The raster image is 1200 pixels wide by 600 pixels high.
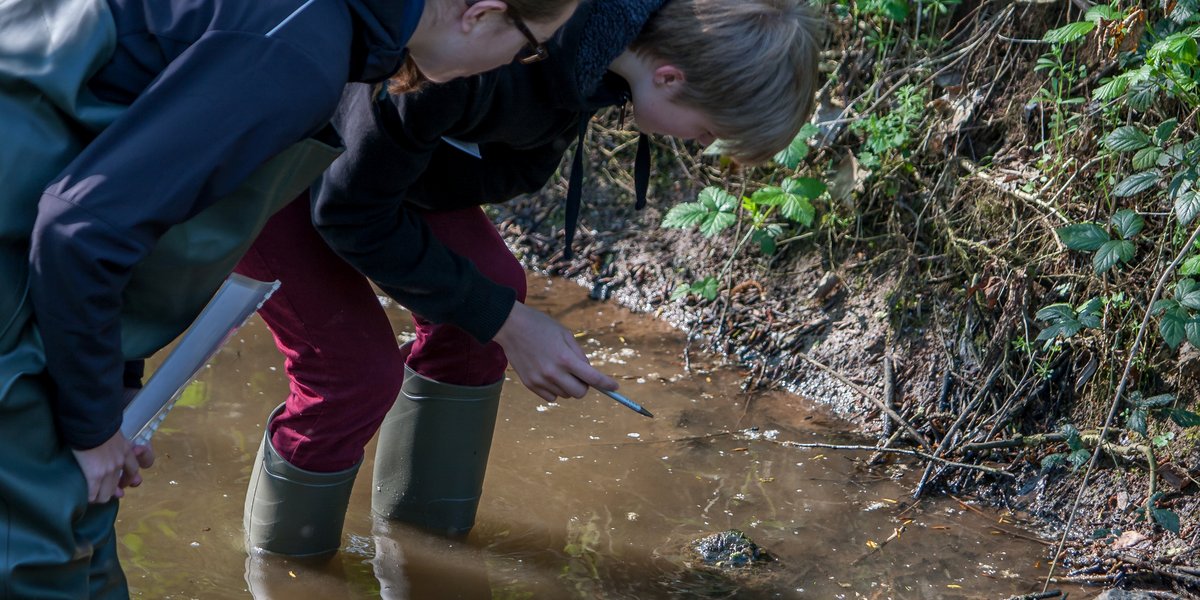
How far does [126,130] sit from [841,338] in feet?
8.17

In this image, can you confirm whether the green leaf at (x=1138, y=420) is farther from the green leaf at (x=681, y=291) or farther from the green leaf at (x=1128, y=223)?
the green leaf at (x=681, y=291)

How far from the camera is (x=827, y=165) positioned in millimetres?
3498

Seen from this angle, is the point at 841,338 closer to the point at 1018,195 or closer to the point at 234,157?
the point at 1018,195

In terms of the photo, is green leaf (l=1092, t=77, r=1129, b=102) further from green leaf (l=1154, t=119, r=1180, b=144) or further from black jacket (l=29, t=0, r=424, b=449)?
black jacket (l=29, t=0, r=424, b=449)

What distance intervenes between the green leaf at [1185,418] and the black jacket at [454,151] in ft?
4.74

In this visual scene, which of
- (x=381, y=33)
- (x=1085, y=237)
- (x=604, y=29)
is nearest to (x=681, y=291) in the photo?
(x=1085, y=237)

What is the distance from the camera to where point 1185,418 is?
2420mm

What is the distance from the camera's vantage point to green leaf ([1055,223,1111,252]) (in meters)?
2.49

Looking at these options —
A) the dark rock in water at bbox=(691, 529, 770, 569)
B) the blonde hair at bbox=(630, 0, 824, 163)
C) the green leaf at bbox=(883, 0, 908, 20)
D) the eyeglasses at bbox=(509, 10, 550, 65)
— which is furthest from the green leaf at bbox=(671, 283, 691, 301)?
the eyeglasses at bbox=(509, 10, 550, 65)

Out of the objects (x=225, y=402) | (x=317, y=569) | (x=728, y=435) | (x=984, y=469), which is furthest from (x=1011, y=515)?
(x=225, y=402)

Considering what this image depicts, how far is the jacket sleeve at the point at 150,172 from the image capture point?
1.19 meters

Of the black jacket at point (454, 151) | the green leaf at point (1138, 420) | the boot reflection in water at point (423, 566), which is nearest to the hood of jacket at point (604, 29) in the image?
A: the black jacket at point (454, 151)

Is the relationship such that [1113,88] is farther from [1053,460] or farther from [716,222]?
[716,222]

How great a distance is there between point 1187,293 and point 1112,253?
0.57ft
